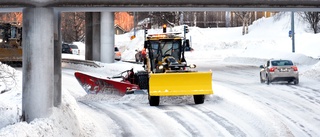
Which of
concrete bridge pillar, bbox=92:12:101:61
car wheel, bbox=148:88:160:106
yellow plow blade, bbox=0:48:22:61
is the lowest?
car wheel, bbox=148:88:160:106

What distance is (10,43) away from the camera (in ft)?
121

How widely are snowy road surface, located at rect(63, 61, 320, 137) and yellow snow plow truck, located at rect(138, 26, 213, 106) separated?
1.81 ft

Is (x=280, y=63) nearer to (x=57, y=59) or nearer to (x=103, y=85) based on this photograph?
(x=103, y=85)

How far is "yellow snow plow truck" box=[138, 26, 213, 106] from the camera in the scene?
2023cm

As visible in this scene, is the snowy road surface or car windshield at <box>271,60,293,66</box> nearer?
the snowy road surface

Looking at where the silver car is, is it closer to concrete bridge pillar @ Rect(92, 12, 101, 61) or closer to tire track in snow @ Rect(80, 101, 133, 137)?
tire track in snow @ Rect(80, 101, 133, 137)

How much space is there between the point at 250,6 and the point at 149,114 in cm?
498

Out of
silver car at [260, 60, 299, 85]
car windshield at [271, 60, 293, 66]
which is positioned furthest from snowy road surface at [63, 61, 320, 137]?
car windshield at [271, 60, 293, 66]

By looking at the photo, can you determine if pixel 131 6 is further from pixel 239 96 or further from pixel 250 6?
pixel 239 96

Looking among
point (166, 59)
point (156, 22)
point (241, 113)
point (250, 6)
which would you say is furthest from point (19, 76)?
point (156, 22)

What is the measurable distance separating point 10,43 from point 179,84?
19.2 meters

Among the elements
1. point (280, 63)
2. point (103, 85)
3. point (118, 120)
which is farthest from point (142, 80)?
point (280, 63)

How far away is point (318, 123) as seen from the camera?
→ 17.9m

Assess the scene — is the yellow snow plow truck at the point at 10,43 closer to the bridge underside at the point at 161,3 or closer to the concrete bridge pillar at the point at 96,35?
the concrete bridge pillar at the point at 96,35
